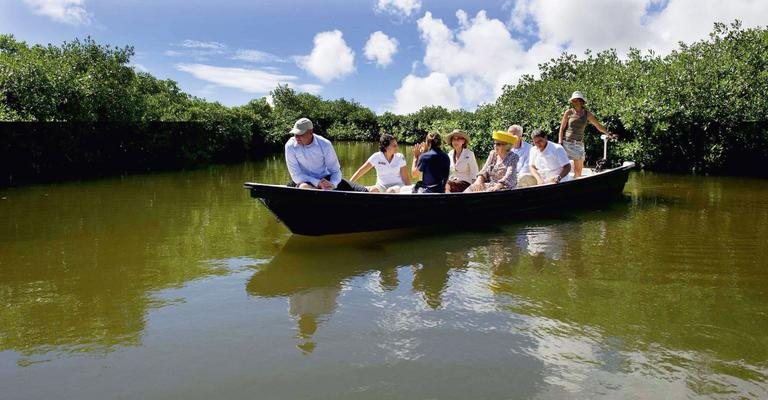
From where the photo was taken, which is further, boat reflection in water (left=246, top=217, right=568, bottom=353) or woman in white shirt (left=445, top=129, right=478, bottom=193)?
woman in white shirt (left=445, top=129, right=478, bottom=193)

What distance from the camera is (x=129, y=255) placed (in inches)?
270

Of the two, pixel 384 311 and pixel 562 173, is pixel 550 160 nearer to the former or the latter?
pixel 562 173

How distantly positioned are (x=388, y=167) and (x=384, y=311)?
13.5 ft

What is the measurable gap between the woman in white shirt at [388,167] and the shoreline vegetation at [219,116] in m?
10.9

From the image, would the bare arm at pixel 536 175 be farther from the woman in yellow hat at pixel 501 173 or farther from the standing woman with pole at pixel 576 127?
the standing woman with pole at pixel 576 127

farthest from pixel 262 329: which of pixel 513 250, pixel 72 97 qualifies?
pixel 72 97

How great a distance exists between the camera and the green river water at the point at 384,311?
3.55 metres

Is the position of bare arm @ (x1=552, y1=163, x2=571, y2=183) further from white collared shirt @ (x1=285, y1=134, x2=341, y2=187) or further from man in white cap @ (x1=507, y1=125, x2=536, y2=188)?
white collared shirt @ (x1=285, y1=134, x2=341, y2=187)

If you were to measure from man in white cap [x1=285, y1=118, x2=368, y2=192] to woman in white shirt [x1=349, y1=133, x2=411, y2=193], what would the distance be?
2.37 ft

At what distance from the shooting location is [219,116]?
24203 mm

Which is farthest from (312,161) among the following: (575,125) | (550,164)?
(575,125)

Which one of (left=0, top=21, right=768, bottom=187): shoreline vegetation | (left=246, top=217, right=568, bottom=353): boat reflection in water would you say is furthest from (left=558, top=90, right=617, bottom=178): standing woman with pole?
(left=0, top=21, right=768, bottom=187): shoreline vegetation

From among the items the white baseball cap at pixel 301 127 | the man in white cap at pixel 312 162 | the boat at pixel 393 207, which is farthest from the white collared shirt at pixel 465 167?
the white baseball cap at pixel 301 127

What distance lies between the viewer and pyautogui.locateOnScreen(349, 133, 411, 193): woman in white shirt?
8.56 m
